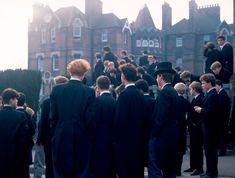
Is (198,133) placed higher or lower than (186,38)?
lower

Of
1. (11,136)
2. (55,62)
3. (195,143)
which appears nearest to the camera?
(11,136)

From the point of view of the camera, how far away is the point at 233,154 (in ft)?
43.1

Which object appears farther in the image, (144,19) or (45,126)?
(144,19)

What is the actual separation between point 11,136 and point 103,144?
1.70 metres

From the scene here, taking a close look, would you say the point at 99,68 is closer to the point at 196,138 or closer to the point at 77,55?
the point at 196,138

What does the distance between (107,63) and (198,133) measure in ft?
19.5

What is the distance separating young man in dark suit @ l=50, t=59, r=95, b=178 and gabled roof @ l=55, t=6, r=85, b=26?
1788 inches

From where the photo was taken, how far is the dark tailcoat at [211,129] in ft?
29.8

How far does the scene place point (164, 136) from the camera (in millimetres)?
7656

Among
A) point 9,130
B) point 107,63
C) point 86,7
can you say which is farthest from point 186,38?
point 9,130

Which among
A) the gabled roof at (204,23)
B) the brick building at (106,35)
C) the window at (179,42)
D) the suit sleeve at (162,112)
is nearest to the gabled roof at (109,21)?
the brick building at (106,35)

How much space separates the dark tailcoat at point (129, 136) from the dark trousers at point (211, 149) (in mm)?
2075

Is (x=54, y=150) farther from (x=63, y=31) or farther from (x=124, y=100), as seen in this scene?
(x=63, y=31)

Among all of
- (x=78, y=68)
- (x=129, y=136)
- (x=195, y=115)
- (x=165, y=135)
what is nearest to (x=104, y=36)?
(x=195, y=115)
